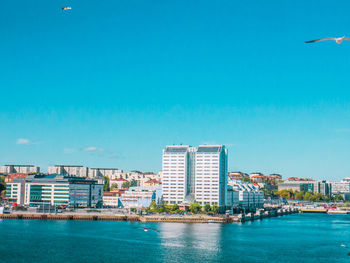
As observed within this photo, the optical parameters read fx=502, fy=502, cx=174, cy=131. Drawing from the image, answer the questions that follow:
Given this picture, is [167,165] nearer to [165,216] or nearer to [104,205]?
[165,216]

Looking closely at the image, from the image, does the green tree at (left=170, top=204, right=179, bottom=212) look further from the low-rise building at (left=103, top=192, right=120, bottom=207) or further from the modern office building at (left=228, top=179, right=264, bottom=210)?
the low-rise building at (left=103, top=192, right=120, bottom=207)

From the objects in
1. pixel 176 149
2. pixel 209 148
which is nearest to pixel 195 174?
pixel 209 148

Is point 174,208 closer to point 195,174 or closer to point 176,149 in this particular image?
point 195,174

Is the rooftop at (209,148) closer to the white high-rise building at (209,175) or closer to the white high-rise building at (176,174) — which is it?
the white high-rise building at (209,175)

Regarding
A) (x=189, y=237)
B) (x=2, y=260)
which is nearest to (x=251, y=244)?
(x=189, y=237)

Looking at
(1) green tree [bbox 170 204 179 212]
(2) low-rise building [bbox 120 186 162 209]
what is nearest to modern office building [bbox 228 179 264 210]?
(2) low-rise building [bbox 120 186 162 209]

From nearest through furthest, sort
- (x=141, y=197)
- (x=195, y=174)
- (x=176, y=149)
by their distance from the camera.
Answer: (x=195, y=174) < (x=176, y=149) < (x=141, y=197)
